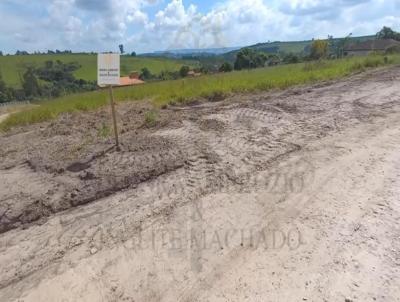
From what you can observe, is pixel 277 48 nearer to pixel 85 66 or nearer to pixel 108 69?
pixel 85 66

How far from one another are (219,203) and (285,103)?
5.50 m

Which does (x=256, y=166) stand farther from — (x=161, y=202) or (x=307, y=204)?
(x=161, y=202)

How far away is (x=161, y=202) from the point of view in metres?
4.42

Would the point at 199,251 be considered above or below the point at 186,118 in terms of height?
below

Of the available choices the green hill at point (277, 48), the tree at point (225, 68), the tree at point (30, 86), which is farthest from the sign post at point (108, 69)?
the tree at point (30, 86)

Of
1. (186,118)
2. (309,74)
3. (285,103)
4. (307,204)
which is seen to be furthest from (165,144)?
(309,74)

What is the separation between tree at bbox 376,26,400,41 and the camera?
64812 millimetres

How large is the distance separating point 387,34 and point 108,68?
7298 centimetres

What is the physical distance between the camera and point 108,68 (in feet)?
19.3

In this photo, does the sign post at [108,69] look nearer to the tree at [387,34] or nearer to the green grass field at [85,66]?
the green grass field at [85,66]

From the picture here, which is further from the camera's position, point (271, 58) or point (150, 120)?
point (271, 58)

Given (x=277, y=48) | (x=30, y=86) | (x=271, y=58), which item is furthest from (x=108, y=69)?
(x=277, y=48)

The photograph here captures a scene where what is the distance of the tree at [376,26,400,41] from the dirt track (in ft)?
225

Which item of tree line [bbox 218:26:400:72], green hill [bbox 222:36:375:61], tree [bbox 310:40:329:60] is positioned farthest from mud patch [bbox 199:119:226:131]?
green hill [bbox 222:36:375:61]
